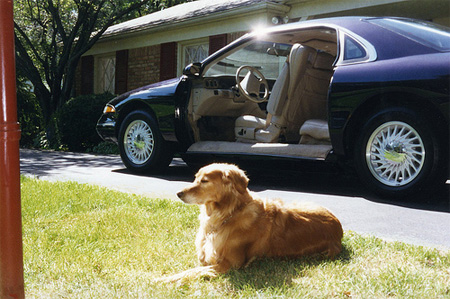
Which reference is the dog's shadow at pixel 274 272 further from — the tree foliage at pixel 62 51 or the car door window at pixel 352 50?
the tree foliage at pixel 62 51

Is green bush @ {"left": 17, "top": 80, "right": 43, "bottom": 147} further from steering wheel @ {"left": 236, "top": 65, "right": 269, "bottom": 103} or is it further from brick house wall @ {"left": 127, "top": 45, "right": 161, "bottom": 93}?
steering wheel @ {"left": 236, "top": 65, "right": 269, "bottom": 103}

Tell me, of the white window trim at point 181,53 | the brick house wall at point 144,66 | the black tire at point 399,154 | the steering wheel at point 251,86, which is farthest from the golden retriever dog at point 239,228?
the brick house wall at point 144,66

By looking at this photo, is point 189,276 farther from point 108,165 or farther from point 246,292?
point 108,165

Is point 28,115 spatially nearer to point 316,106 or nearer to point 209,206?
point 316,106

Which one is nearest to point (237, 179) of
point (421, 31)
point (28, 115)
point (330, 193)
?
point (330, 193)

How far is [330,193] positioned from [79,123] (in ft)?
27.5

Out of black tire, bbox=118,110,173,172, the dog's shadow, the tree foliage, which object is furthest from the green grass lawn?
the tree foliage

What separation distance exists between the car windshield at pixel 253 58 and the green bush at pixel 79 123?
6.32 meters

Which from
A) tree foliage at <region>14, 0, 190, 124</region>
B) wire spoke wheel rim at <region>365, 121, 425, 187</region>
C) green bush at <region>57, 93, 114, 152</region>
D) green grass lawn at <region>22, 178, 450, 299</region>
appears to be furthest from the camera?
tree foliage at <region>14, 0, 190, 124</region>

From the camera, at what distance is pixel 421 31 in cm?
480

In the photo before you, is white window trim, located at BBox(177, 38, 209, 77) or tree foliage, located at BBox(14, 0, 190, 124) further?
tree foliage, located at BBox(14, 0, 190, 124)

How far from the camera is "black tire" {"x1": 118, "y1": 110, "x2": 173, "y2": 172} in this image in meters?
6.63

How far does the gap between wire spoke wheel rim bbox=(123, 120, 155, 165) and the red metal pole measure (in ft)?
15.5

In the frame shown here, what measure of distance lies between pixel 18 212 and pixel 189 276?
3.44 feet
